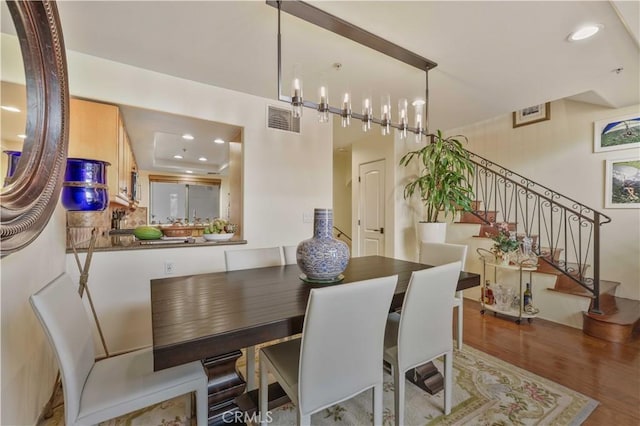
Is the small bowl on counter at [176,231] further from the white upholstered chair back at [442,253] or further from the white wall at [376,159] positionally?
the white upholstered chair back at [442,253]

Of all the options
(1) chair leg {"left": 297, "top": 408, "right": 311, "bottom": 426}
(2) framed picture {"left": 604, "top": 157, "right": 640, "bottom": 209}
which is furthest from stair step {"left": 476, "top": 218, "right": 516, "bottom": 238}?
(1) chair leg {"left": 297, "top": 408, "right": 311, "bottom": 426}

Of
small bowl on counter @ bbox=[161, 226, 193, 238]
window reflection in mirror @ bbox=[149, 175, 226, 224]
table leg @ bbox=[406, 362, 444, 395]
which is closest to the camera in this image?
table leg @ bbox=[406, 362, 444, 395]

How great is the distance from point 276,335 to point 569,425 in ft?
6.00

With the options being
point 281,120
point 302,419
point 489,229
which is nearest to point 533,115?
point 489,229

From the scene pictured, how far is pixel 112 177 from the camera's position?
99.0 inches

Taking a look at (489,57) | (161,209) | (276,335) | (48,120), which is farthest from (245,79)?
(161,209)

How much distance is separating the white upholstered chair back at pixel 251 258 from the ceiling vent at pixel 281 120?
4.93 feet

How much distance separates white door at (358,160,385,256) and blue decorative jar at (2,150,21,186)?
4085 mm

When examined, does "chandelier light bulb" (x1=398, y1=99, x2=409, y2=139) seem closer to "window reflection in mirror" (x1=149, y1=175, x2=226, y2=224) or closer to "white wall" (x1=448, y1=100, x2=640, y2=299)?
"white wall" (x1=448, y1=100, x2=640, y2=299)

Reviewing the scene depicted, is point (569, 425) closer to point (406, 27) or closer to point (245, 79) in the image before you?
point (406, 27)

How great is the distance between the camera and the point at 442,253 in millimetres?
2646

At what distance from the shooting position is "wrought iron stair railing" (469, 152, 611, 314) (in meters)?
3.38

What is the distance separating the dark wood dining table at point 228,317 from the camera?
3.39 feet

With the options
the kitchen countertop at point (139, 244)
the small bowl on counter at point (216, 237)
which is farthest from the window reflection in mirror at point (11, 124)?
the small bowl on counter at point (216, 237)
